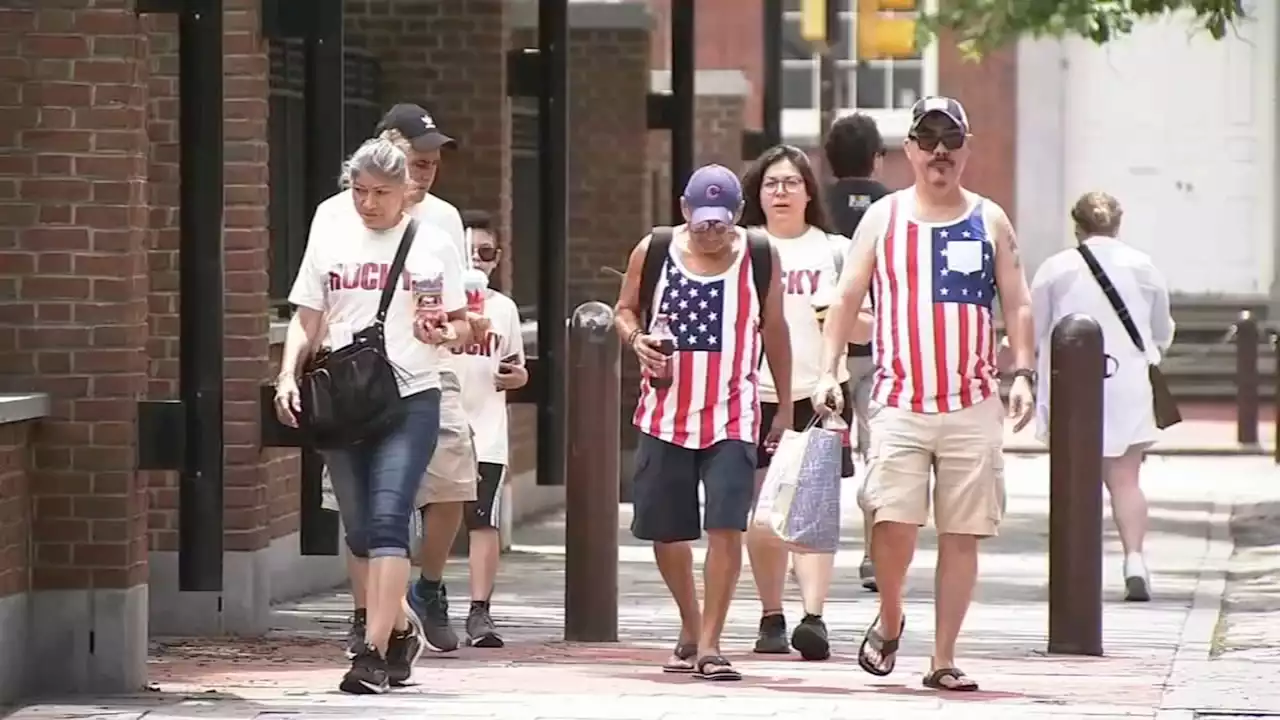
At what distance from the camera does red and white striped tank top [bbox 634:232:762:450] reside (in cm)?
979

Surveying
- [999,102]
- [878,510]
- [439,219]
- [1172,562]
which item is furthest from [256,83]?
[999,102]

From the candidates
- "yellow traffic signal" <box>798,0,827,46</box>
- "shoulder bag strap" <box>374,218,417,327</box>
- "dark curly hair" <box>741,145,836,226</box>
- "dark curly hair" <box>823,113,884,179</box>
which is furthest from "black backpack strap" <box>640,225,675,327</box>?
"yellow traffic signal" <box>798,0,827,46</box>

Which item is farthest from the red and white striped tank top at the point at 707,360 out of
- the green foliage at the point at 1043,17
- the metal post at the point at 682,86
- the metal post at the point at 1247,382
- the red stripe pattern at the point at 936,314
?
the metal post at the point at 1247,382

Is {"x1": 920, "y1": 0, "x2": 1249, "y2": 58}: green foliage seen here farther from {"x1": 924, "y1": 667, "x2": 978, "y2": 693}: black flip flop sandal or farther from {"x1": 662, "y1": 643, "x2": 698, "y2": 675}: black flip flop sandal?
{"x1": 924, "y1": 667, "x2": 978, "y2": 693}: black flip flop sandal

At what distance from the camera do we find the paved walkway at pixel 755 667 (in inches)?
357

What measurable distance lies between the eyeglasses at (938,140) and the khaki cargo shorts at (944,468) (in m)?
0.78

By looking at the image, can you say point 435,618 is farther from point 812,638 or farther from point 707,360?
point 707,360

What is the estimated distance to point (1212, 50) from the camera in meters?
33.0

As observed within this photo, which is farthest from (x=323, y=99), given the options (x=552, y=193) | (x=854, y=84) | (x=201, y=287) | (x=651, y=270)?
(x=854, y=84)

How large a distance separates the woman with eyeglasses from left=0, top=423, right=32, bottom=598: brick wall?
248 centimetres

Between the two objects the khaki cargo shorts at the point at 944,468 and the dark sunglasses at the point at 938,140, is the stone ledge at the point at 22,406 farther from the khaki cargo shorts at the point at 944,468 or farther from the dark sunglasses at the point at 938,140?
the dark sunglasses at the point at 938,140

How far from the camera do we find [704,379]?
9.80 meters

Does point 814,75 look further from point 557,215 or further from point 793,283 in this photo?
point 793,283

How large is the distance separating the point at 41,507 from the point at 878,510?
2568 mm
